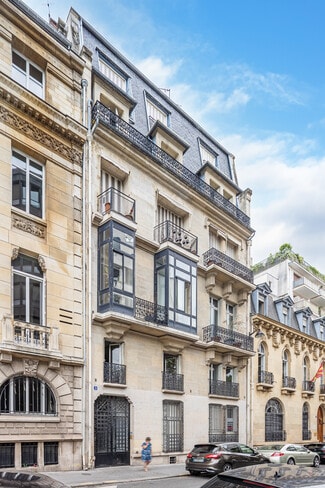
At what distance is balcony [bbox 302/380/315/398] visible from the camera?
32300 mm

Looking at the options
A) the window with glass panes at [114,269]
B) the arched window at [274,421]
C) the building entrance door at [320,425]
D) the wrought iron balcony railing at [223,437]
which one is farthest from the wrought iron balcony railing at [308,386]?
the window with glass panes at [114,269]

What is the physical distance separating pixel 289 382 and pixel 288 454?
404 inches

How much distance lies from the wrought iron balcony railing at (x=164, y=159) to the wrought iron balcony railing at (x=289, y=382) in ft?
33.2

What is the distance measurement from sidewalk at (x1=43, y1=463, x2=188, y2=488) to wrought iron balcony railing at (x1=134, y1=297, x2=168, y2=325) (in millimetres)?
5291

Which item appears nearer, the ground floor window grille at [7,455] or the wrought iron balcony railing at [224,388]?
the ground floor window grille at [7,455]

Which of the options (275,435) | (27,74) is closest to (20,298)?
(27,74)

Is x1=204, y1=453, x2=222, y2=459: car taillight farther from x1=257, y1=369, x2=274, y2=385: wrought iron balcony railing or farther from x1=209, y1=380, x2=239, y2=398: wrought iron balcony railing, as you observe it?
x1=257, y1=369, x2=274, y2=385: wrought iron balcony railing

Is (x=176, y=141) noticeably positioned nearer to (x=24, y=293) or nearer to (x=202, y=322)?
(x=202, y=322)

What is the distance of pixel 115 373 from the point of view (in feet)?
57.4

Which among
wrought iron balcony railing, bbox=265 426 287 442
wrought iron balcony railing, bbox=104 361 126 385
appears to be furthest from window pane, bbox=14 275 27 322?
wrought iron balcony railing, bbox=265 426 287 442

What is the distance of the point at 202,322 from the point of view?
74.7 feet

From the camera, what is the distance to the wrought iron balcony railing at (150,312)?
733 inches

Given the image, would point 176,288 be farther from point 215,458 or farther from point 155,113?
point 155,113

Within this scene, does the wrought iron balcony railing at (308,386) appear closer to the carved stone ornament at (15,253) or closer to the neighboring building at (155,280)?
the neighboring building at (155,280)
